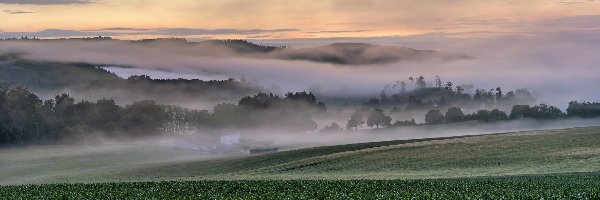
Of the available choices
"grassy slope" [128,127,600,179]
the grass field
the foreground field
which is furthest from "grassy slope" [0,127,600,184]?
the foreground field

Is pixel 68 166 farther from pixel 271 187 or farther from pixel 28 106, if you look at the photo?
pixel 271 187

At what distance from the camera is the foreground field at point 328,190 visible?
44.6 meters

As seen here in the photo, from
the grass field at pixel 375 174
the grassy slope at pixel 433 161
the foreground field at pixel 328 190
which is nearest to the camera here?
the foreground field at pixel 328 190

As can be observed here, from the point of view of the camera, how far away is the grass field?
51031 mm

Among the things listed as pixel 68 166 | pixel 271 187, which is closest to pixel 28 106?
pixel 68 166

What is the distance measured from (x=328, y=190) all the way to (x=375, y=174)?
2749 centimetres

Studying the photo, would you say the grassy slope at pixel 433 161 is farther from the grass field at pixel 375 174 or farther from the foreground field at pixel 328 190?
the foreground field at pixel 328 190

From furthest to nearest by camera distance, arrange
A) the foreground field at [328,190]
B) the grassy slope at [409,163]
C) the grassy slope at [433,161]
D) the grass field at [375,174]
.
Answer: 1. the grassy slope at [409,163]
2. the grassy slope at [433,161]
3. the grass field at [375,174]
4. the foreground field at [328,190]

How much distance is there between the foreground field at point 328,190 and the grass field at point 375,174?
0.07 meters

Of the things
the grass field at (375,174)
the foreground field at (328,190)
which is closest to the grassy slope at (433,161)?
the grass field at (375,174)

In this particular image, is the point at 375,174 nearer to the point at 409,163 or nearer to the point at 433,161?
the point at 409,163

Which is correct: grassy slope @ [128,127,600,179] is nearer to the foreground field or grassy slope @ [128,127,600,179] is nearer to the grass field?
the grass field

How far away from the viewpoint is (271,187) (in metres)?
58.2

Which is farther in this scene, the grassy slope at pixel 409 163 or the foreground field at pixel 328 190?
the grassy slope at pixel 409 163
